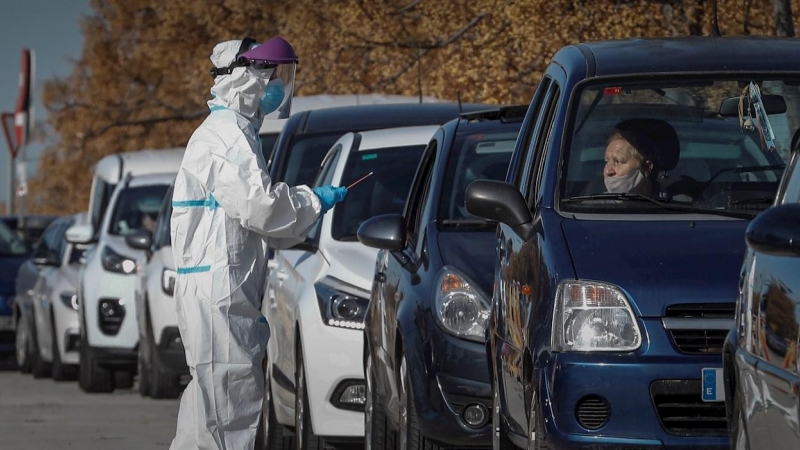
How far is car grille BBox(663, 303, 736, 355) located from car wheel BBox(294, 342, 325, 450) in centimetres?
418

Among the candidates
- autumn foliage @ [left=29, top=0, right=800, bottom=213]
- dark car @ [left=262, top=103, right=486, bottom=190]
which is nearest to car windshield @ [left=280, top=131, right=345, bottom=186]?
dark car @ [left=262, top=103, right=486, bottom=190]

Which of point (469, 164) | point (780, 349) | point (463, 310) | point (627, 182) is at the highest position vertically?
point (469, 164)

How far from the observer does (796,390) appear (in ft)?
15.2

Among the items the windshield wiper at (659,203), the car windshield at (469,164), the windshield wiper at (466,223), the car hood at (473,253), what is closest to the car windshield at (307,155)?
the car windshield at (469,164)

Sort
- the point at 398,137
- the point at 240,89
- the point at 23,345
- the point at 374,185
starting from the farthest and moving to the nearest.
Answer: the point at 23,345 → the point at 374,185 → the point at 398,137 → the point at 240,89

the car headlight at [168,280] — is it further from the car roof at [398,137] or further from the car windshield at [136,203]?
the car roof at [398,137]

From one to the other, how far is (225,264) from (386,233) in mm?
1171

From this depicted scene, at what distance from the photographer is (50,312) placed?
21.9m

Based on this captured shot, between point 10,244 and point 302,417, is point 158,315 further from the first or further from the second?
point 10,244

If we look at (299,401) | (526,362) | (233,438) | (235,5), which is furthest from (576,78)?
(235,5)

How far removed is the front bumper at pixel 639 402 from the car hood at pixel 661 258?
125 millimetres

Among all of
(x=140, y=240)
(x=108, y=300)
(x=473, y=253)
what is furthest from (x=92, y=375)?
(x=473, y=253)

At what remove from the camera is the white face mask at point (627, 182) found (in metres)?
7.39

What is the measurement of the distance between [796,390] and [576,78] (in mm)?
3048
